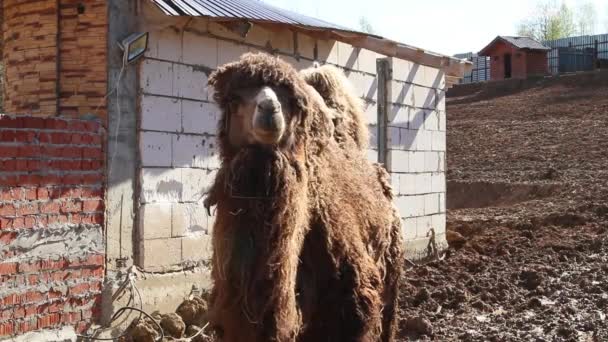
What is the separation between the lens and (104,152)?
271 inches

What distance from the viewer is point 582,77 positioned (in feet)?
120

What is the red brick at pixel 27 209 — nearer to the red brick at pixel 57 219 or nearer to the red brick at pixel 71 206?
the red brick at pixel 57 219

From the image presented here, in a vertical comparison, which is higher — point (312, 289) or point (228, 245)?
point (228, 245)

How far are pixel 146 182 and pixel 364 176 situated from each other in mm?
2219

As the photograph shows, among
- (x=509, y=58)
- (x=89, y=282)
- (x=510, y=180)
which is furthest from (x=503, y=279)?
(x=509, y=58)

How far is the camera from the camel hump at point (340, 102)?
6.25 meters

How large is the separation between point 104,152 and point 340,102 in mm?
2042

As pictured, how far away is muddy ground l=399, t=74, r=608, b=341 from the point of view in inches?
323

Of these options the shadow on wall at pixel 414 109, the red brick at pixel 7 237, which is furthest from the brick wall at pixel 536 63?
the red brick at pixel 7 237

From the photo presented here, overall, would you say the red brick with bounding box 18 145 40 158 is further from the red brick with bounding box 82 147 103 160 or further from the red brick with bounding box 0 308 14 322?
the red brick with bounding box 0 308 14 322

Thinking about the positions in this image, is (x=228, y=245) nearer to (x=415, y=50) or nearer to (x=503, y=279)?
(x=503, y=279)

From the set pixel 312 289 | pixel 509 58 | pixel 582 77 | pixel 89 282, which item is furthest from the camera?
pixel 509 58

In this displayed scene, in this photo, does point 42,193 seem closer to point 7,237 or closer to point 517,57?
point 7,237

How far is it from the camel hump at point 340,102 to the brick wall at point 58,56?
1.87 meters
